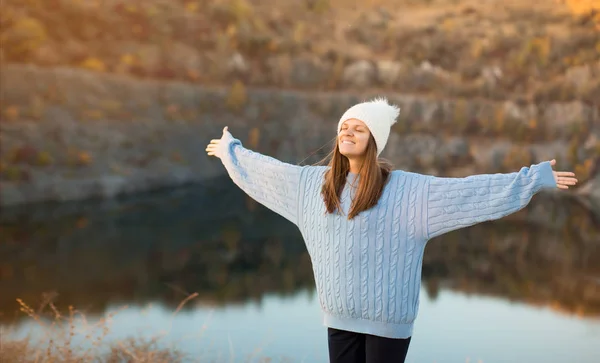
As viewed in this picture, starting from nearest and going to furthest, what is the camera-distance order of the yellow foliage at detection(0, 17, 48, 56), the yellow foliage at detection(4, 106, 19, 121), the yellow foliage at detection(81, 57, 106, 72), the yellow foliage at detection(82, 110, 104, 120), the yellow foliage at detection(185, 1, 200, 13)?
the yellow foliage at detection(4, 106, 19, 121) → the yellow foliage at detection(0, 17, 48, 56) → the yellow foliage at detection(82, 110, 104, 120) → the yellow foliage at detection(81, 57, 106, 72) → the yellow foliage at detection(185, 1, 200, 13)

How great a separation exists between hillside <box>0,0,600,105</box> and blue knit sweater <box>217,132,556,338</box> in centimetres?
916

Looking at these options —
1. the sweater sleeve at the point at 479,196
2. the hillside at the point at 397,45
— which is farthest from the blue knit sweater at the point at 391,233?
the hillside at the point at 397,45

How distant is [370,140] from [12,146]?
785 centimetres

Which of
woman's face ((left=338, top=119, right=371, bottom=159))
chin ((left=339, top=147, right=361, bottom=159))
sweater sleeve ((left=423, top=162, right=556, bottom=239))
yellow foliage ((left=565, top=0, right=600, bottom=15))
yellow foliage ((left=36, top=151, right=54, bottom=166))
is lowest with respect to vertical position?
sweater sleeve ((left=423, top=162, right=556, bottom=239))

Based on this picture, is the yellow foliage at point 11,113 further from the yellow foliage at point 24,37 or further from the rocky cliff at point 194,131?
the yellow foliage at point 24,37

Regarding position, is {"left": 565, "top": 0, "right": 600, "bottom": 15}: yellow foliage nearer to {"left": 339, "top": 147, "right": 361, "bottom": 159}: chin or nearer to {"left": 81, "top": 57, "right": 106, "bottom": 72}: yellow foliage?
{"left": 81, "top": 57, "right": 106, "bottom": 72}: yellow foliage

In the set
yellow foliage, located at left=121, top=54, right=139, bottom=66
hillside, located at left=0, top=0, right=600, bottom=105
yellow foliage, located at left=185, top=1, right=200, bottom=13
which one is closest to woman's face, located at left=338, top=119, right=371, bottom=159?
yellow foliage, located at left=121, top=54, right=139, bottom=66

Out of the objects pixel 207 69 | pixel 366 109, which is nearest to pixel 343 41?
pixel 207 69

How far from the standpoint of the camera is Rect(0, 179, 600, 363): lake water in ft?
17.1

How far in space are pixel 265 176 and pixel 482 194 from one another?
420 millimetres

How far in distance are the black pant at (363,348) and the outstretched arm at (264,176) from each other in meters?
0.23

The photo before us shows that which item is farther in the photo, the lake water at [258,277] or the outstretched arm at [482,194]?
the lake water at [258,277]

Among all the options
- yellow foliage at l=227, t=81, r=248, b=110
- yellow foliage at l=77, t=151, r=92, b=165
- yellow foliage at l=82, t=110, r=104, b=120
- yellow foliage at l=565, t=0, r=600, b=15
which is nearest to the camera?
yellow foliage at l=77, t=151, r=92, b=165

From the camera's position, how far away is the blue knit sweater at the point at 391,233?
1225 millimetres
